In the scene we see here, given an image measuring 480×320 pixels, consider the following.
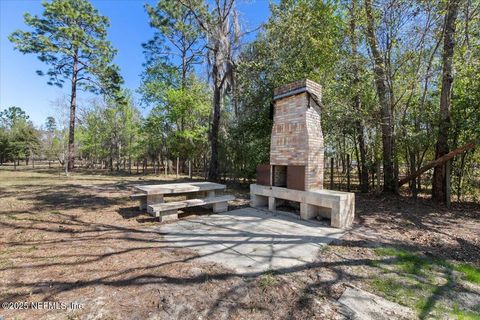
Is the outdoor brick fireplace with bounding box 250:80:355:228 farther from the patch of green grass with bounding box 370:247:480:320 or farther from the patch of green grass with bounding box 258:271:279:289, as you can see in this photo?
the patch of green grass with bounding box 258:271:279:289

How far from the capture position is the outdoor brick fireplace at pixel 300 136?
4.91 metres

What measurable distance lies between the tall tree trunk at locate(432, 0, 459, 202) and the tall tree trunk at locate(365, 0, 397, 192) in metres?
1.19

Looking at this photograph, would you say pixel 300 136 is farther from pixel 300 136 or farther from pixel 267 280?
pixel 267 280

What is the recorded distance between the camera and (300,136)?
16.4ft

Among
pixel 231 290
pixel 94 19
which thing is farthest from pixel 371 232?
pixel 94 19

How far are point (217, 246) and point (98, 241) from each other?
6.33 feet

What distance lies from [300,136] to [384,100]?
4.39 m

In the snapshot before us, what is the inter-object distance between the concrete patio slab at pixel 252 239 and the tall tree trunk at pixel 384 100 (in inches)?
191

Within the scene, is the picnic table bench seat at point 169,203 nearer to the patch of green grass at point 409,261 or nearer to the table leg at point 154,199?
the table leg at point 154,199

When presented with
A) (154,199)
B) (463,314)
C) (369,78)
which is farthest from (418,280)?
(369,78)

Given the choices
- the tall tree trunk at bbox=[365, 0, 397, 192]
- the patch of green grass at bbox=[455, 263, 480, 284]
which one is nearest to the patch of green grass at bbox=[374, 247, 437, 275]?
the patch of green grass at bbox=[455, 263, 480, 284]

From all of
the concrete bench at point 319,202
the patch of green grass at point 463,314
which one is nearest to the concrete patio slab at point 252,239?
the concrete bench at point 319,202

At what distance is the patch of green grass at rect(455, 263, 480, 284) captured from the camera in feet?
8.86

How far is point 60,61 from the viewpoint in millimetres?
16812
